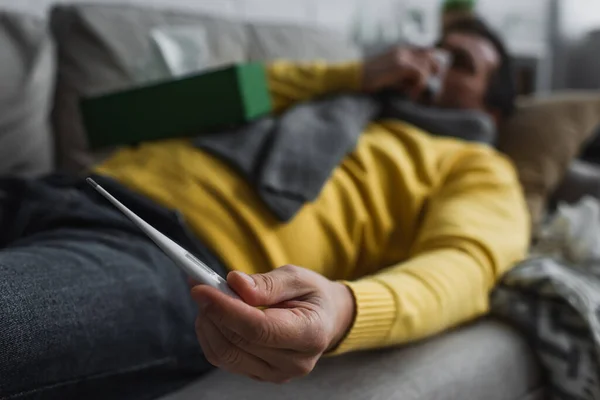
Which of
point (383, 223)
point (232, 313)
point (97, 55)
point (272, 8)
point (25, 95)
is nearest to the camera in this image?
point (232, 313)

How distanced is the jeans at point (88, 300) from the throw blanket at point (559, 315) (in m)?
0.36

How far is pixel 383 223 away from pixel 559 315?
0.78ft

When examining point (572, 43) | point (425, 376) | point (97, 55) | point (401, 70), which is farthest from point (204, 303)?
point (572, 43)

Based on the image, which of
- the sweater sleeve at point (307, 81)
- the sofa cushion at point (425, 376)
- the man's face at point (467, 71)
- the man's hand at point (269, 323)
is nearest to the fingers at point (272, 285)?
the man's hand at point (269, 323)

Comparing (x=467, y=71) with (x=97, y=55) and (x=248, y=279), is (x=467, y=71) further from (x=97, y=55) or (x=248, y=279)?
(x=248, y=279)

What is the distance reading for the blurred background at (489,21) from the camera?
159 cm

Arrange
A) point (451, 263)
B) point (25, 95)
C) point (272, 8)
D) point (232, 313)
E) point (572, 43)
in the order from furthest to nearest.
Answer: point (572, 43) → point (272, 8) → point (25, 95) → point (451, 263) → point (232, 313)

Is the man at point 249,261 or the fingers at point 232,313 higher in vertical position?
the fingers at point 232,313

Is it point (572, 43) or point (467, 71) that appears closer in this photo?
point (467, 71)

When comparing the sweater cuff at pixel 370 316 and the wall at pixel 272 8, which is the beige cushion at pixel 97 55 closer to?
the wall at pixel 272 8

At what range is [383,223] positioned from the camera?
0.80 meters

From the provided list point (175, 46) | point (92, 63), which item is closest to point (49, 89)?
point (92, 63)

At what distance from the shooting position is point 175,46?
1094 mm

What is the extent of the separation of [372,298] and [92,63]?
0.73m
